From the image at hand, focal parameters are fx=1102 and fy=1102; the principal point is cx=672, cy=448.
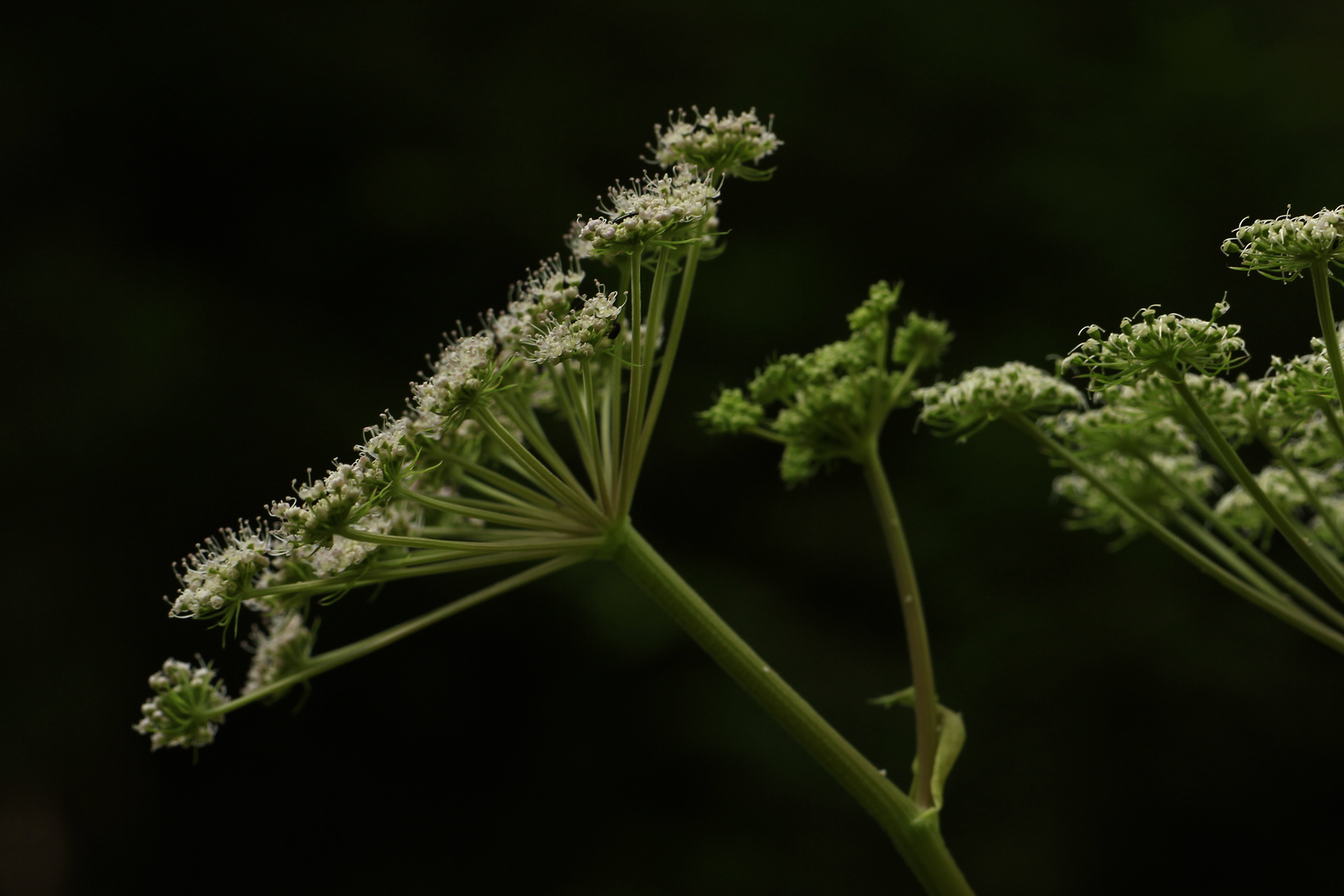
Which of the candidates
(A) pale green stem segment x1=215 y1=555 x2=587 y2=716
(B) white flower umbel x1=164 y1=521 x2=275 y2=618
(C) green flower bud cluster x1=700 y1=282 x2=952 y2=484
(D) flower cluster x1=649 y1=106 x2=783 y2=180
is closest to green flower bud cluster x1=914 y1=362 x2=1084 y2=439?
(C) green flower bud cluster x1=700 y1=282 x2=952 y2=484

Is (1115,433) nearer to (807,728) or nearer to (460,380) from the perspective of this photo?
(807,728)

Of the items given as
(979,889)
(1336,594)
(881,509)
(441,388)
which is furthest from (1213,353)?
(979,889)

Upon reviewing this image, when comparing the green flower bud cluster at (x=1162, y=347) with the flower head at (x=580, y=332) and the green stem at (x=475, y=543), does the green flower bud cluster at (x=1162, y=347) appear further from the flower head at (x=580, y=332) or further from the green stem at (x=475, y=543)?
the green stem at (x=475, y=543)

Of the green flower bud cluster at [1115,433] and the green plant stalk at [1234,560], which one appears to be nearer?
the green plant stalk at [1234,560]

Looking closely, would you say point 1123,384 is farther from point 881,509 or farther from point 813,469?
point 813,469

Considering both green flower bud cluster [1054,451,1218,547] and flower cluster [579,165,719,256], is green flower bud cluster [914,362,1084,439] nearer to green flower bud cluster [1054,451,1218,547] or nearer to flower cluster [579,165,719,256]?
green flower bud cluster [1054,451,1218,547]

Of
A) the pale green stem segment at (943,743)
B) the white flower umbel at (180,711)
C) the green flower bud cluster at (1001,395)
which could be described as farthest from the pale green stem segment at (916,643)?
the white flower umbel at (180,711)
